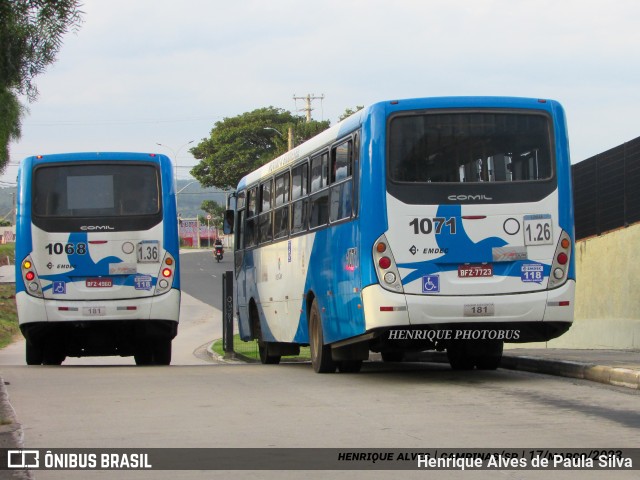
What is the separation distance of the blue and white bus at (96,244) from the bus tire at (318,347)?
324 centimetres

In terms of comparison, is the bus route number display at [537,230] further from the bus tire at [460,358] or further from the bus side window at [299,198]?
the bus side window at [299,198]

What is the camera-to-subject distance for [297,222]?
1695 cm

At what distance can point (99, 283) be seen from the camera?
1838cm

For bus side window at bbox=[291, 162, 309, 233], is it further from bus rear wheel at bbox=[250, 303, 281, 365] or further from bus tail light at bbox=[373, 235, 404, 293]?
bus rear wheel at bbox=[250, 303, 281, 365]

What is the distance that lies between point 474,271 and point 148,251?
6783 mm

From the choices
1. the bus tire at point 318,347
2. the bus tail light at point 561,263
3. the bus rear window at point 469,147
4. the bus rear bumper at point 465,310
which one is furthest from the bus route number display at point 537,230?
the bus tire at point 318,347

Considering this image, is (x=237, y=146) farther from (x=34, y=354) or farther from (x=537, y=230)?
(x=537, y=230)

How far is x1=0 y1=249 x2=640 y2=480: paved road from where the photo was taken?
29.3 feet

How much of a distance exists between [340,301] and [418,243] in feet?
5.32

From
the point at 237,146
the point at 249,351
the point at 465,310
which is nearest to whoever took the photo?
the point at 465,310

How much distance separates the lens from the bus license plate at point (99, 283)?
18.4 metres

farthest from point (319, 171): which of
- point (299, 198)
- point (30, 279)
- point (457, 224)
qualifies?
point (30, 279)

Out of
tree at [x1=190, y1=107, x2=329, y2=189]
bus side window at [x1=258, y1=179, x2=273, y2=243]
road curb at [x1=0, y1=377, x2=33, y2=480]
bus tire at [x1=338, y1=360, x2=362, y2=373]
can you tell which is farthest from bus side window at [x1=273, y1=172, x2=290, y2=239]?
tree at [x1=190, y1=107, x2=329, y2=189]

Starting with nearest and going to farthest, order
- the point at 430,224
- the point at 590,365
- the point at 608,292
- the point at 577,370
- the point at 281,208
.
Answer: the point at 430,224
the point at 590,365
the point at 577,370
the point at 281,208
the point at 608,292
